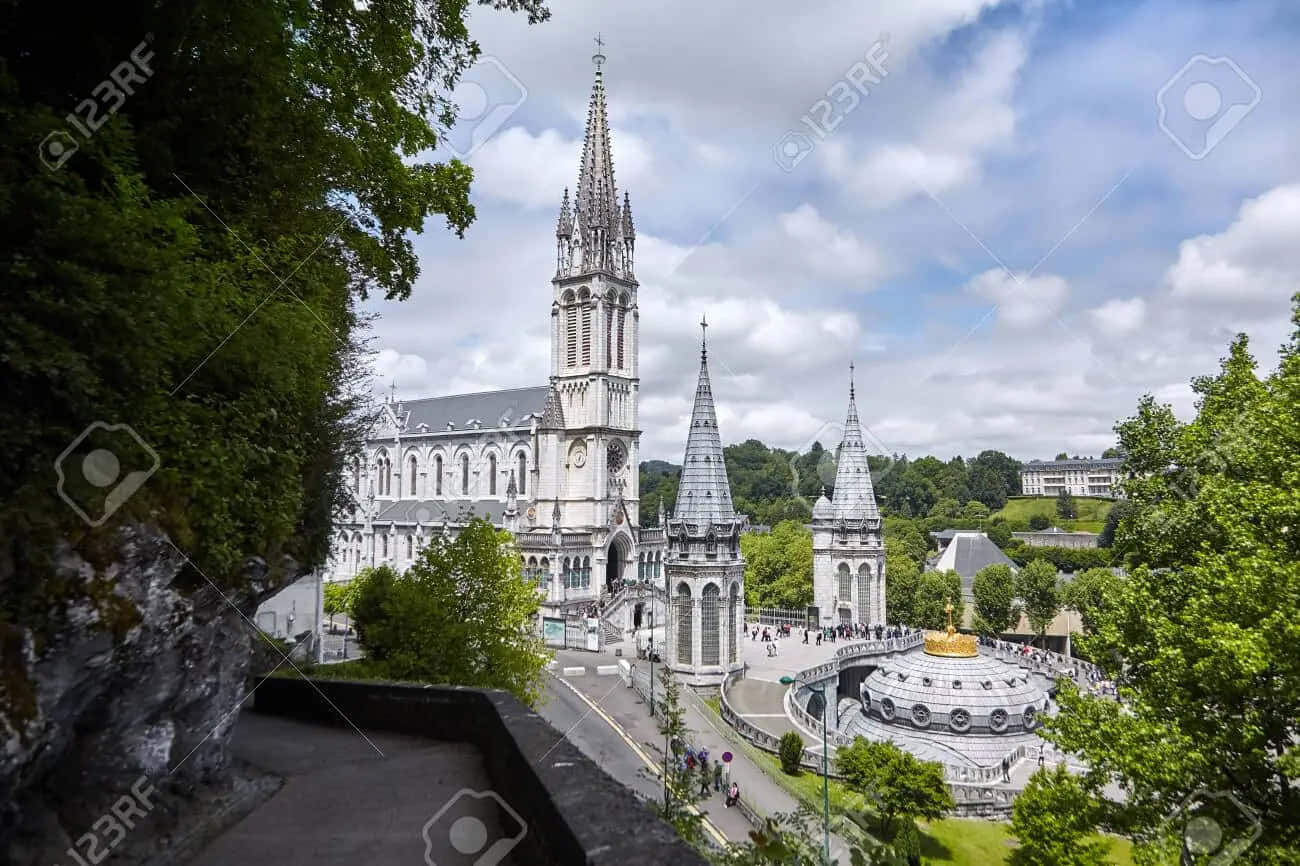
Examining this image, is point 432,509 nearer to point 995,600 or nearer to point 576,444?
point 576,444

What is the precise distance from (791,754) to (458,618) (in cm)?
1375

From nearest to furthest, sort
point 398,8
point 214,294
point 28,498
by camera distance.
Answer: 1. point 28,498
2. point 214,294
3. point 398,8

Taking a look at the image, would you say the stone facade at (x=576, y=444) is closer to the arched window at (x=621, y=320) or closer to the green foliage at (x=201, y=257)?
the arched window at (x=621, y=320)

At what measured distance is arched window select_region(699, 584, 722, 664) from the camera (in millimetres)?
38000

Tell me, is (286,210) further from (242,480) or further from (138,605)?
(138,605)

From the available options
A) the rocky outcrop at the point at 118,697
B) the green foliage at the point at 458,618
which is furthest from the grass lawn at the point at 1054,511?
the rocky outcrop at the point at 118,697

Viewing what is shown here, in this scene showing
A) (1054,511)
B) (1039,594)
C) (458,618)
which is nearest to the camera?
(458,618)

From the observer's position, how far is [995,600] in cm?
5328

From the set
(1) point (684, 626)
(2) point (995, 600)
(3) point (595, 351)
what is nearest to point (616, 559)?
(3) point (595, 351)

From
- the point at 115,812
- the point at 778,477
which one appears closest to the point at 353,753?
the point at 115,812

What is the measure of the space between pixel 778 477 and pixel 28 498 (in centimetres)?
14170

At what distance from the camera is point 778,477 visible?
144 m

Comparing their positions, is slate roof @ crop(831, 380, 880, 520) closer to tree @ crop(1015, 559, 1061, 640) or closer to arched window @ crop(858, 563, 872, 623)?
arched window @ crop(858, 563, 872, 623)

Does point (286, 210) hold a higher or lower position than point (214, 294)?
higher
